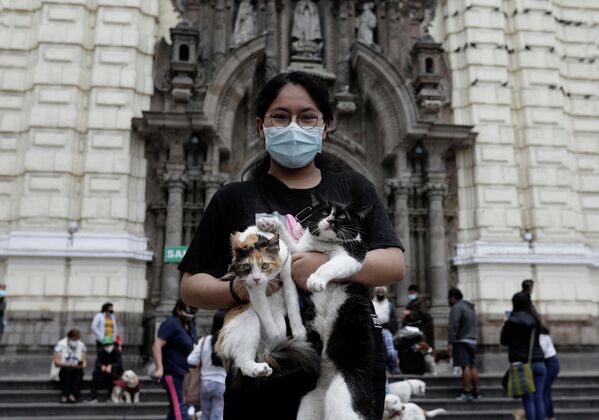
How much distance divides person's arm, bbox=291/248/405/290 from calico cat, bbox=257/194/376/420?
1.6 inches

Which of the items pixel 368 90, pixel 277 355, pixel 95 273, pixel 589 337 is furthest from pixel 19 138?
pixel 589 337

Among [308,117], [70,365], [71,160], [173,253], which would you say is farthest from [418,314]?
[308,117]

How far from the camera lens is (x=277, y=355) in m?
2.14

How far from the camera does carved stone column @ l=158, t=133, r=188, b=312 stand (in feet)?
44.7

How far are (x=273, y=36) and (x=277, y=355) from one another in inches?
568

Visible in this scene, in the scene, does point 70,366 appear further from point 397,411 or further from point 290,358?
point 290,358

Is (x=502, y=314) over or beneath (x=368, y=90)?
beneath

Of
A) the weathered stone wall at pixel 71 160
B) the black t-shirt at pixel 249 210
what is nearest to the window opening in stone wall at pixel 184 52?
the weathered stone wall at pixel 71 160

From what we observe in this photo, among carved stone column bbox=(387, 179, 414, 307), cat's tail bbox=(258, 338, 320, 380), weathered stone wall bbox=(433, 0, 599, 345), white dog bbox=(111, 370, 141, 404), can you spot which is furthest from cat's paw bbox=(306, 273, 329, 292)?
weathered stone wall bbox=(433, 0, 599, 345)

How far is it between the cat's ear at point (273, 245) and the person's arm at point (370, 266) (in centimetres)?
12

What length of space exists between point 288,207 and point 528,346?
663 cm

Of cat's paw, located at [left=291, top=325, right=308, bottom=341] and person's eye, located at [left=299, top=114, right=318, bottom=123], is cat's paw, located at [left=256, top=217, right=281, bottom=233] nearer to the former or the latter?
cat's paw, located at [left=291, top=325, right=308, bottom=341]

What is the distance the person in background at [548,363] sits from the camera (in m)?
8.30

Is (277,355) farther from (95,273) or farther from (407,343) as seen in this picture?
(95,273)
